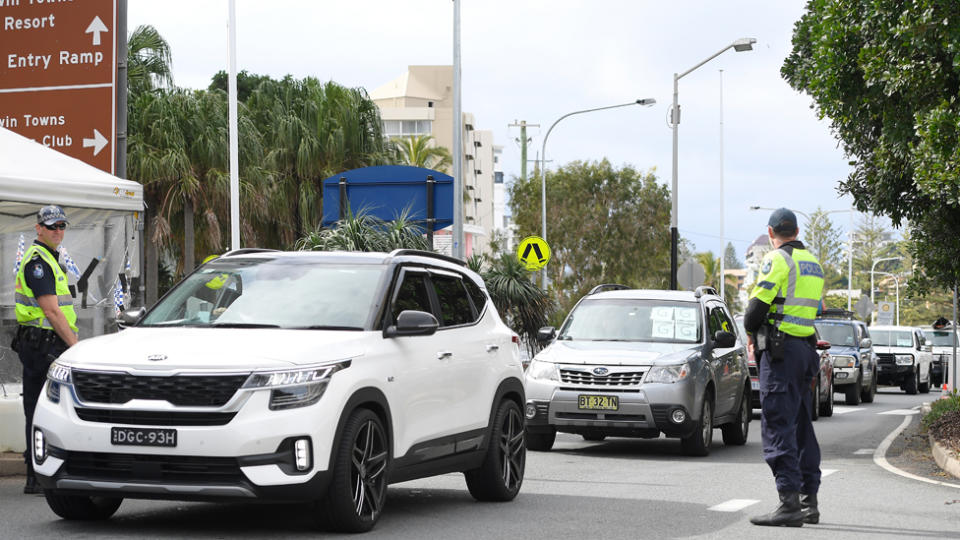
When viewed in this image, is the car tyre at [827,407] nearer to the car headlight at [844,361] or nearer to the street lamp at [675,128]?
the car headlight at [844,361]

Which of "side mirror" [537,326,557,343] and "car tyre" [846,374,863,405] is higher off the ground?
"side mirror" [537,326,557,343]

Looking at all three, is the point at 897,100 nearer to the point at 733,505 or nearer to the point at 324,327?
the point at 733,505

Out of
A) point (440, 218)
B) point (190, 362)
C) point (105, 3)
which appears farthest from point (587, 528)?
point (440, 218)

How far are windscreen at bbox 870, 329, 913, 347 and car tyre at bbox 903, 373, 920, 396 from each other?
1122 mm

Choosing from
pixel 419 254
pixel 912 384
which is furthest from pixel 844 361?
pixel 419 254

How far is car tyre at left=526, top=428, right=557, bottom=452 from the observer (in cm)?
1551

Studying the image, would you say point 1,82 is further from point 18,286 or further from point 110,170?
point 18,286

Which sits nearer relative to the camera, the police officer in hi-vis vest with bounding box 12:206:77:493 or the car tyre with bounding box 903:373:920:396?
the police officer in hi-vis vest with bounding box 12:206:77:493

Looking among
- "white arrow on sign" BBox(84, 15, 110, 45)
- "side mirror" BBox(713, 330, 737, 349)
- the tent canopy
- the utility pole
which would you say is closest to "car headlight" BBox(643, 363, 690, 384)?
"side mirror" BBox(713, 330, 737, 349)

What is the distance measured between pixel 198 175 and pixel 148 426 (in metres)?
38.7

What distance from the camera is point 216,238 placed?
4641cm

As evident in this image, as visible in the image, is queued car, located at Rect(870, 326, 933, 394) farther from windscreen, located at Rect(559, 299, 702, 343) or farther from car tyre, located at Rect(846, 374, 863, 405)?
windscreen, located at Rect(559, 299, 702, 343)

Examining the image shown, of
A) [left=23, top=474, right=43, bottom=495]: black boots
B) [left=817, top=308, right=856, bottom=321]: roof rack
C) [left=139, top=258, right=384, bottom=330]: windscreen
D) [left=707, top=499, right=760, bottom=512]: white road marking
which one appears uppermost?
[left=139, top=258, right=384, bottom=330]: windscreen

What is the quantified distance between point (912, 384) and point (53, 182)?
29893 millimetres
